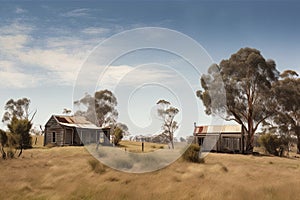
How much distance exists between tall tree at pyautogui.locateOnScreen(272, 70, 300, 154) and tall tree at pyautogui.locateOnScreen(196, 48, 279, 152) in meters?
1.35

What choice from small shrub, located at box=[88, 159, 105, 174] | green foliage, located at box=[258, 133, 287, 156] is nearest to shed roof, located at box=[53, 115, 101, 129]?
green foliage, located at box=[258, 133, 287, 156]

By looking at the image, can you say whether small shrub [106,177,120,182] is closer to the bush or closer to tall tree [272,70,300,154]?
the bush

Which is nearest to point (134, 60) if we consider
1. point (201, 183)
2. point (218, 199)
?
point (201, 183)

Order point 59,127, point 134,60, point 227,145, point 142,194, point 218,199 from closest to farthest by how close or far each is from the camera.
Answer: point 218,199 → point 142,194 → point 134,60 → point 227,145 → point 59,127

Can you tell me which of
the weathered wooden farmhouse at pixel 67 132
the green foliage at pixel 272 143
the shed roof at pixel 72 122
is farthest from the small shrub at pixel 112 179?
the shed roof at pixel 72 122

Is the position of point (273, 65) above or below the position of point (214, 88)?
above

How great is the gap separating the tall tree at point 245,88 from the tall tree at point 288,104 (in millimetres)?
1355

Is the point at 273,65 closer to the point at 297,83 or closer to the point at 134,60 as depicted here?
the point at 297,83

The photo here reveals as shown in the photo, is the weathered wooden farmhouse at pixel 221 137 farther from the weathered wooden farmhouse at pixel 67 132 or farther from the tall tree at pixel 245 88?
the weathered wooden farmhouse at pixel 67 132

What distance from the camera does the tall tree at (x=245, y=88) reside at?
40.7 meters

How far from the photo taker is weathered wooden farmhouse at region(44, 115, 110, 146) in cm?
4184

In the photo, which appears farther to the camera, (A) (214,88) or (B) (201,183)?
(A) (214,88)

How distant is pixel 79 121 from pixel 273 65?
31147 mm

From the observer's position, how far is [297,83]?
1724 inches
